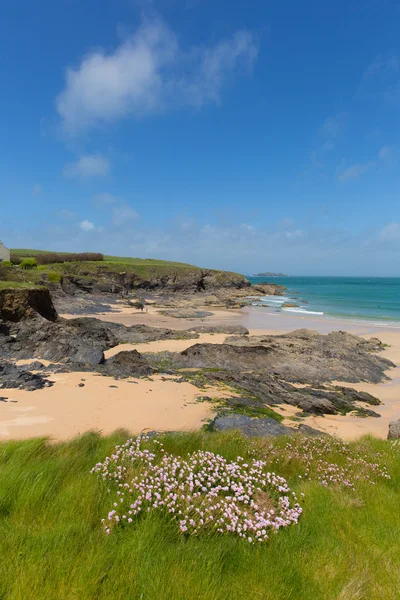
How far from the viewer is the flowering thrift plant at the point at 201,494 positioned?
3.93m

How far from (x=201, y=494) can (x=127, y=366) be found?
40.0 feet

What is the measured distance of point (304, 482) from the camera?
5.41m

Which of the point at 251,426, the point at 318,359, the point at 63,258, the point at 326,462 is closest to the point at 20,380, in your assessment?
the point at 251,426

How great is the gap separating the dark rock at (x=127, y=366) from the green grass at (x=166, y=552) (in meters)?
10.2

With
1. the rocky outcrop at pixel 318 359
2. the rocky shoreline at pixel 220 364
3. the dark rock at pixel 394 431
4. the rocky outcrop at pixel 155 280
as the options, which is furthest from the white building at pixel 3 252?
the dark rock at pixel 394 431

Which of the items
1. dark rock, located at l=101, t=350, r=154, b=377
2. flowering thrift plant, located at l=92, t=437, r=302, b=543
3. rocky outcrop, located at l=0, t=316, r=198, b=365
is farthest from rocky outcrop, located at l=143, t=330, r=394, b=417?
flowering thrift plant, located at l=92, t=437, r=302, b=543

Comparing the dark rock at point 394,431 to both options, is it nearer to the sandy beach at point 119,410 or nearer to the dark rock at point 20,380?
the sandy beach at point 119,410

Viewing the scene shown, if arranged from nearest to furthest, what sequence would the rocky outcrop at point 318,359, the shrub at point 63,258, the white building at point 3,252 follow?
1. the rocky outcrop at point 318,359
2. the white building at point 3,252
3. the shrub at point 63,258

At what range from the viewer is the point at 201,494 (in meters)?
4.42

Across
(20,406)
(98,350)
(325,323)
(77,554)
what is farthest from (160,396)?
(325,323)

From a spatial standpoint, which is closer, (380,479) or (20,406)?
(380,479)

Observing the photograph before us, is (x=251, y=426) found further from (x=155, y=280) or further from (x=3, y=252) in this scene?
(x=155, y=280)

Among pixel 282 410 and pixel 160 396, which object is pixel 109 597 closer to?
pixel 160 396

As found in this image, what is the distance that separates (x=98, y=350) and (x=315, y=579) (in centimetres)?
1568
